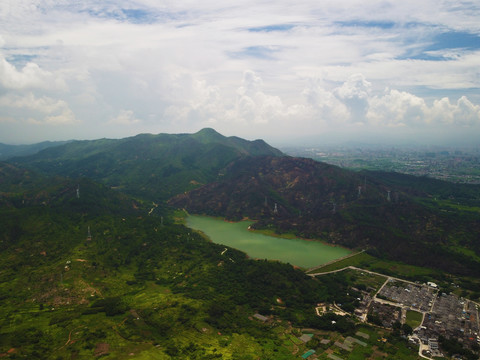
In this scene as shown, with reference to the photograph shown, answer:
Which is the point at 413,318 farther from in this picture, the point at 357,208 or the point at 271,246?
the point at 357,208

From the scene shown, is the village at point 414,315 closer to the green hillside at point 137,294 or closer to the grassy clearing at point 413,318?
the grassy clearing at point 413,318

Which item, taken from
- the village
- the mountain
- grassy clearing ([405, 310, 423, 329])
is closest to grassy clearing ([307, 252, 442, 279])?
the village

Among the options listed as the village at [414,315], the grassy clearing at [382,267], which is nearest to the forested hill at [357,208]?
the grassy clearing at [382,267]

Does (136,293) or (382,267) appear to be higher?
(136,293)

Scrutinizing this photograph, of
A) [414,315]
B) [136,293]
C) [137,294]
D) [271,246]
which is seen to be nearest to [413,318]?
[414,315]

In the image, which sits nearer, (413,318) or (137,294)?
(413,318)
